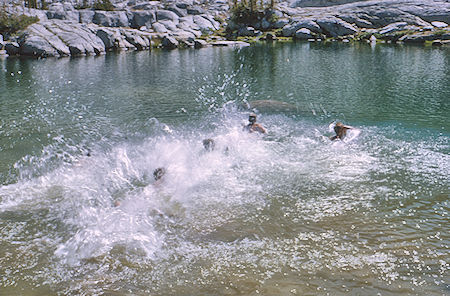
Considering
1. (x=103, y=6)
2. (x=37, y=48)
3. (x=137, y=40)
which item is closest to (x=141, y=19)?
(x=103, y=6)

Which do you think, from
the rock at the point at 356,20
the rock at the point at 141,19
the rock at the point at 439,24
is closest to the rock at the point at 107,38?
the rock at the point at 141,19

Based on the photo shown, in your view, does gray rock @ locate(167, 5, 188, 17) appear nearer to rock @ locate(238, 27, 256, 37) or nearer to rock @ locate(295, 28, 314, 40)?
rock @ locate(238, 27, 256, 37)

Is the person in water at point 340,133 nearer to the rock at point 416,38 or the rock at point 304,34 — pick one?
the rock at point 416,38

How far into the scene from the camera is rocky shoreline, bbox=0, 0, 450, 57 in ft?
215

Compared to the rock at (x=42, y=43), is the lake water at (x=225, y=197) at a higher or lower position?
lower

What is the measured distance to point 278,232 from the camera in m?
10.5

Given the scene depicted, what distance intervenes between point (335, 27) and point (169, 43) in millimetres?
41405

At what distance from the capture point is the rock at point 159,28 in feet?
291

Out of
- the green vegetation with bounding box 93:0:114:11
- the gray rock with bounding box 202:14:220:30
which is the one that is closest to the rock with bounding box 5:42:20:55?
the green vegetation with bounding box 93:0:114:11

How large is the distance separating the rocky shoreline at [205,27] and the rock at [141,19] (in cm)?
25

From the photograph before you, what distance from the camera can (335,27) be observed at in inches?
3573

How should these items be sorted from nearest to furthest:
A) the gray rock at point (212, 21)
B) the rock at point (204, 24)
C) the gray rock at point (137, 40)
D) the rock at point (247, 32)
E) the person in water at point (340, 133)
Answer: the person in water at point (340, 133)
the gray rock at point (137, 40)
the rock at point (204, 24)
the rock at point (247, 32)
the gray rock at point (212, 21)

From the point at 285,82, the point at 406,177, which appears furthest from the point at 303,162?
the point at 285,82

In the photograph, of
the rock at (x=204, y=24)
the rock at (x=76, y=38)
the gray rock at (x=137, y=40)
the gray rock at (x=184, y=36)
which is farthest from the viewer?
the rock at (x=204, y=24)
